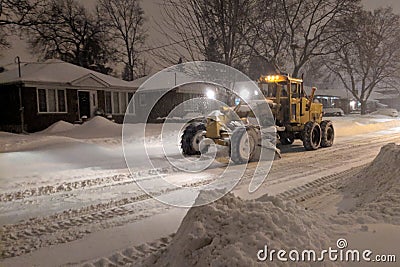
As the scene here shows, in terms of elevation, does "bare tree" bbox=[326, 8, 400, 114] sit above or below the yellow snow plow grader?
above

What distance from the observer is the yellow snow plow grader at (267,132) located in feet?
31.1

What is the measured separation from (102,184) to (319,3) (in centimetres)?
2105

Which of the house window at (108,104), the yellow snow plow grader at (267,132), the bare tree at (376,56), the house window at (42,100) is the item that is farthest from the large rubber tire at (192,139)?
the bare tree at (376,56)

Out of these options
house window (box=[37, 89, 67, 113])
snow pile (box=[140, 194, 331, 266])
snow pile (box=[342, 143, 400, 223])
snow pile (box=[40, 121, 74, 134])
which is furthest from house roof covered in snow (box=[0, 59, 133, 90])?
snow pile (box=[140, 194, 331, 266])

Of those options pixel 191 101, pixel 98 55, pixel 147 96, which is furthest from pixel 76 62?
pixel 191 101

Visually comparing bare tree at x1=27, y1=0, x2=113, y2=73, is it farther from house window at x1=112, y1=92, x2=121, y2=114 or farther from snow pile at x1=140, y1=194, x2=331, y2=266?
snow pile at x1=140, y1=194, x2=331, y2=266

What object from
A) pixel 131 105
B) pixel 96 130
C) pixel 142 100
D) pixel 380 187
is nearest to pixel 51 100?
pixel 96 130

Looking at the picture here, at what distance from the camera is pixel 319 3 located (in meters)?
22.2

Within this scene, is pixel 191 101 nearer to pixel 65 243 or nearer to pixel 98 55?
pixel 98 55

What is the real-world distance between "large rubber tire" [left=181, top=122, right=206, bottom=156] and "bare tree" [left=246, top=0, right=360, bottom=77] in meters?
9.79

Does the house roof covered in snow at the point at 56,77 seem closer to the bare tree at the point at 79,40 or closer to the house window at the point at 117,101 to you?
the house window at the point at 117,101

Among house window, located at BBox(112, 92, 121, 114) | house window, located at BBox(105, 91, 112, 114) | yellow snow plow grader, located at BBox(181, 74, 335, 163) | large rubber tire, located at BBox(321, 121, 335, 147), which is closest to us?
yellow snow plow grader, located at BBox(181, 74, 335, 163)

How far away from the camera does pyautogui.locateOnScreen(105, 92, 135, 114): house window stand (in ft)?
77.0

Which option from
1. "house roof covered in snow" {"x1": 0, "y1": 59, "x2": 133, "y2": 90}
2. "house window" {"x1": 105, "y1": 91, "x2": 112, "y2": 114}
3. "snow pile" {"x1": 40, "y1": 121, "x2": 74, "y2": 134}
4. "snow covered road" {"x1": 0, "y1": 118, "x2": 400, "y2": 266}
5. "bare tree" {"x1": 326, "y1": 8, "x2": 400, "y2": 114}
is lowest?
"snow covered road" {"x1": 0, "y1": 118, "x2": 400, "y2": 266}
